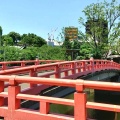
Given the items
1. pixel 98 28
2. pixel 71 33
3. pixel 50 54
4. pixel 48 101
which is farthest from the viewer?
pixel 71 33

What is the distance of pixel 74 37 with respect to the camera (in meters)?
49.8

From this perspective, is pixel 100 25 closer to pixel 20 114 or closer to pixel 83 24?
pixel 83 24

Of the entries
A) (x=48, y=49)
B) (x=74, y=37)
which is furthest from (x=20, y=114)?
(x=74, y=37)

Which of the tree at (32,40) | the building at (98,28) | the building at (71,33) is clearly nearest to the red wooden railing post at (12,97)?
the building at (98,28)

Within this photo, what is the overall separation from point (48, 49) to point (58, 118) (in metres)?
33.8

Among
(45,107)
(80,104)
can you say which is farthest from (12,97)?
(80,104)

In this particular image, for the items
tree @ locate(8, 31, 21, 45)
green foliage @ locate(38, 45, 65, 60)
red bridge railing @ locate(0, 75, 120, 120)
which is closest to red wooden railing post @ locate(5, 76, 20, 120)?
red bridge railing @ locate(0, 75, 120, 120)

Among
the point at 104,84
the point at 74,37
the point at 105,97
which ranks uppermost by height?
the point at 74,37

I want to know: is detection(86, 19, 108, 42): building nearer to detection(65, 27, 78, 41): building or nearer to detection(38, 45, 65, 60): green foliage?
detection(65, 27, 78, 41): building

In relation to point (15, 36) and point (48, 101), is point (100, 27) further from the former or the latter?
point (15, 36)

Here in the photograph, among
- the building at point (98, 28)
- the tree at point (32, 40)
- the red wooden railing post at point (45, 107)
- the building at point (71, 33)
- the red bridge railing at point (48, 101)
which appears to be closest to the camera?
the red bridge railing at point (48, 101)

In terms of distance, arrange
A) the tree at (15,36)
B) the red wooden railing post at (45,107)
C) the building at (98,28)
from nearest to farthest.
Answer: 1. the red wooden railing post at (45,107)
2. the building at (98,28)
3. the tree at (15,36)

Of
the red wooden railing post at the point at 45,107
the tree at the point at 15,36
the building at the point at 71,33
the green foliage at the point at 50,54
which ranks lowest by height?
the red wooden railing post at the point at 45,107

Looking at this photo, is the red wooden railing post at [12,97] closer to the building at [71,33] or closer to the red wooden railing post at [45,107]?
the red wooden railing post at [45,107]
